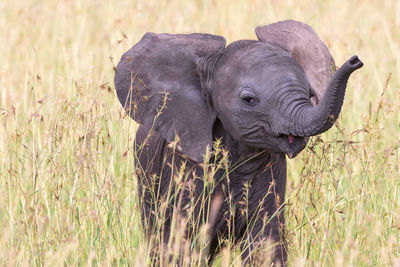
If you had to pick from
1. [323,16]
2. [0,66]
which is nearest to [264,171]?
[0,66]

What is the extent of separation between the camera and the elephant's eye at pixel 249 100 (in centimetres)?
512

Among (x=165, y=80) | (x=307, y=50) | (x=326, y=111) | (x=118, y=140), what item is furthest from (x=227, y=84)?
(x=118, y=140)

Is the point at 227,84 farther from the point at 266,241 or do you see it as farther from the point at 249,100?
the point at 266,241

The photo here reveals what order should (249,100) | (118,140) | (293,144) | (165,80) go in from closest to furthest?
(293,144), (249,100), (165,80), (118,140)

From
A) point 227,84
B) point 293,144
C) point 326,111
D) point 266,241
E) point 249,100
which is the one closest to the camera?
point 326,111

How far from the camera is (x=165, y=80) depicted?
5578mm

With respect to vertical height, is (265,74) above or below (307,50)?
below

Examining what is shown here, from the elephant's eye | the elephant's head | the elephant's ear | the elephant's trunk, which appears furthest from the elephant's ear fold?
the elephant's trunk

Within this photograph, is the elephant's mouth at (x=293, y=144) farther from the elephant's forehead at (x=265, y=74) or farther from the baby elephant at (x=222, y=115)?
the elephant's forehead at (x=265, y=74)

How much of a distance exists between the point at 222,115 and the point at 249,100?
0.24 metres

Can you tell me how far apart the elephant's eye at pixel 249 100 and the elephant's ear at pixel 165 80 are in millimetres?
381

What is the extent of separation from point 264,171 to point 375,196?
2.40 feet

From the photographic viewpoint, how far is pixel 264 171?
5.46 m

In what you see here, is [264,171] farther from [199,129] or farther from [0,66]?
[0,66]
